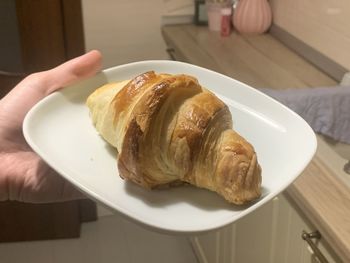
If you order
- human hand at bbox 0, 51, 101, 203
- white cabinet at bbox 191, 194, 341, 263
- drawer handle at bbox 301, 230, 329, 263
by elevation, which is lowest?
white cabinet at bbox 191, 194, 341, 263

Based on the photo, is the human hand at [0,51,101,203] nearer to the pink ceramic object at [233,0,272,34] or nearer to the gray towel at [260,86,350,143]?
the gray towel at [260,86,350,143]

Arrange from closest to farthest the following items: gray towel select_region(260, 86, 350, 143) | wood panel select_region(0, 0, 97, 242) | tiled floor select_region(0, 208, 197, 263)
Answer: gray towel select_region(260, 86, 350, 143) < wood panel select_region(0, 0, 97, 242) < tiled floor select_region(0, 208, 197, 263)

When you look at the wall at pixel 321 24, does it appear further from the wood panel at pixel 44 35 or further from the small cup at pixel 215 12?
the wood panel at pixel 44 35

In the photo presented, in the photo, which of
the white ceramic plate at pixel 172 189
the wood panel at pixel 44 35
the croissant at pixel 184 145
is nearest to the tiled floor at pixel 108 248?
the wood panel at pixel 44 35

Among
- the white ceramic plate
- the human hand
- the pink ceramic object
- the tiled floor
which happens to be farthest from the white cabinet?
the pink ceramic object

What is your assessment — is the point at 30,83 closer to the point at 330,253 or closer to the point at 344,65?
the point at 330,253

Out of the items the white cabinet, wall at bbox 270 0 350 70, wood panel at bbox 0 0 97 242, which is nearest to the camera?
the white cabinet

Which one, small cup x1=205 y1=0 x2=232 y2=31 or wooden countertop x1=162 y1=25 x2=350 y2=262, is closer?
wooden countertop x1=162 y1=25 x2=350 y2=262
